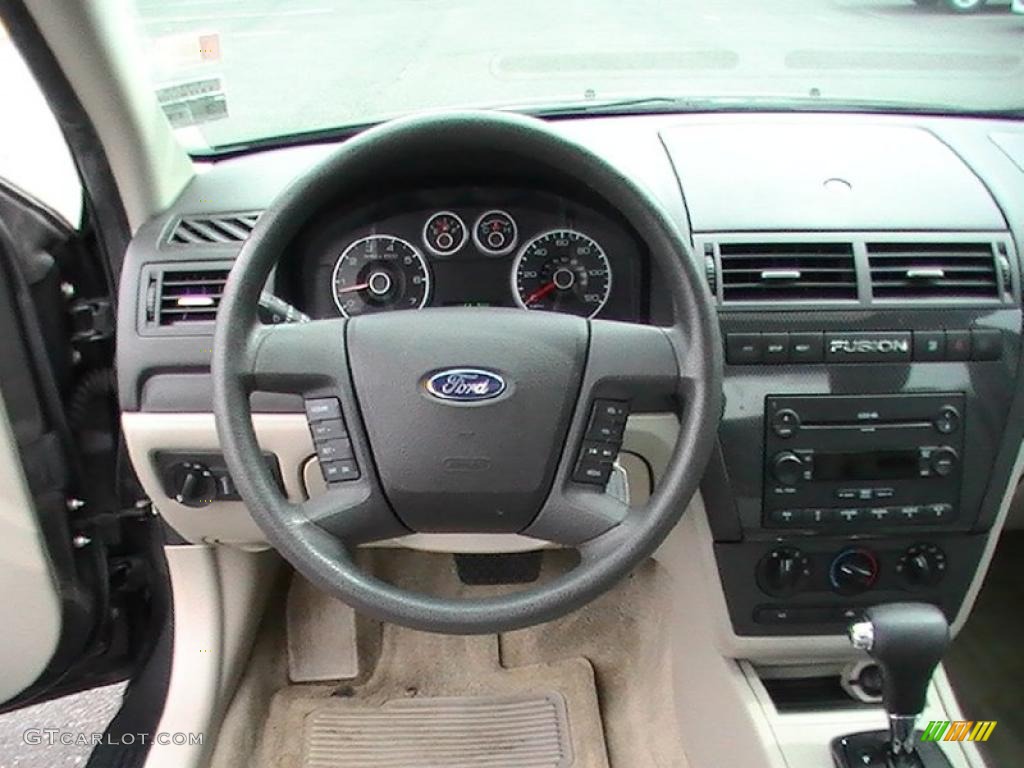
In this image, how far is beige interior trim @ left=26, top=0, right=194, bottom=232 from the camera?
135 centimetres

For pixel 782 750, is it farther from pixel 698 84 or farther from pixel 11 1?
pixel 11 1

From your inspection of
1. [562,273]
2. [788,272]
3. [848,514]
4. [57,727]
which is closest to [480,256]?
[562,273]

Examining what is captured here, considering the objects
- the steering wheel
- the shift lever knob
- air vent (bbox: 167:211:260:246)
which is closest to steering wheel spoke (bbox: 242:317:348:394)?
the steering wheel

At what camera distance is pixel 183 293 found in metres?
1.52

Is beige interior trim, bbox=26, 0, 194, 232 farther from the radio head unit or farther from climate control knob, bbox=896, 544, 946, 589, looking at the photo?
climate control knob, bbox=896, 544, 946, 589

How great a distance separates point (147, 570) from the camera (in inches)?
75.0

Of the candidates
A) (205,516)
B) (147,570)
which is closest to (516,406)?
(205,516)

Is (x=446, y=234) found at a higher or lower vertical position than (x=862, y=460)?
higher

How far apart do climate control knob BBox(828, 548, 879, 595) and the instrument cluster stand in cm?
47

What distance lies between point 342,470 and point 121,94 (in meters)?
0.61

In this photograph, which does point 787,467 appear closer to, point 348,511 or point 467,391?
point 467,391

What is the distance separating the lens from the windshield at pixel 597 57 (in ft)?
5.92

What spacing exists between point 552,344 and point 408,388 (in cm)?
17

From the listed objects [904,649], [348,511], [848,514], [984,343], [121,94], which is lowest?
[904,649]
